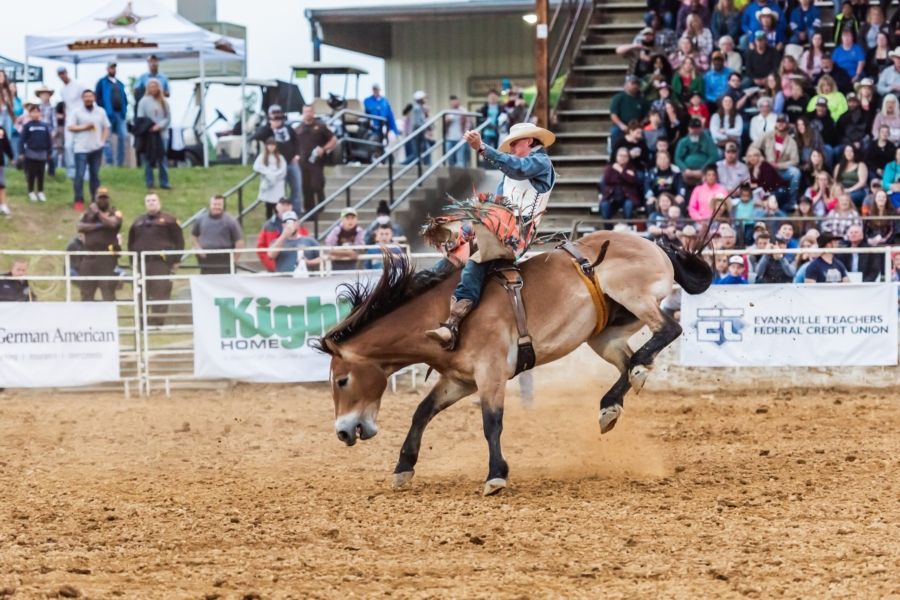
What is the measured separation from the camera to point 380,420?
1126cm

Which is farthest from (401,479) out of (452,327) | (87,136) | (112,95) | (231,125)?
(231,125)

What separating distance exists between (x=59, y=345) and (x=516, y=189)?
6.86 metres

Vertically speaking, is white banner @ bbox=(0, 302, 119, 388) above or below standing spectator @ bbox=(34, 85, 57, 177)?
below

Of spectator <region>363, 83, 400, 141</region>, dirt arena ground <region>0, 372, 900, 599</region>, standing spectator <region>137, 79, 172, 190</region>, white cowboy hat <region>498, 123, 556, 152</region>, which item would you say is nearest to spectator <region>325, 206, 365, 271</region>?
dirt arena ground <region>0, 372, 900, 599</region>

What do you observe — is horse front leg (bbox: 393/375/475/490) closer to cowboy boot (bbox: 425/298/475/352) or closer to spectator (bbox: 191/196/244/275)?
cowboy boot (bbox: 425/298/475/352)

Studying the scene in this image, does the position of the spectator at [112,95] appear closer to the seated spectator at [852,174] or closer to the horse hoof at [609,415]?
the seated spectator at [852,174]

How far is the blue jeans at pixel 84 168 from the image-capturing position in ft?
62.3

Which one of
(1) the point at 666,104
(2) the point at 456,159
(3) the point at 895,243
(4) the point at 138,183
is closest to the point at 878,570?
(3) the point at 895,243

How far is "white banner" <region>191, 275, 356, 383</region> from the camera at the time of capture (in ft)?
42.7

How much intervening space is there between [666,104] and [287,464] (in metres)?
8.92

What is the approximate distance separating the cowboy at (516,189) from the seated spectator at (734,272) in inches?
206

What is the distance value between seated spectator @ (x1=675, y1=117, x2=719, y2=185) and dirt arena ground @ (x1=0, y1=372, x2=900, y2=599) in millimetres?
4470

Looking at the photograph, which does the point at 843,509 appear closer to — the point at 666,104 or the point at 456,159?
the point at 666,104

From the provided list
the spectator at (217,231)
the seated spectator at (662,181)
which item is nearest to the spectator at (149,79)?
the spectator at (217,231)
